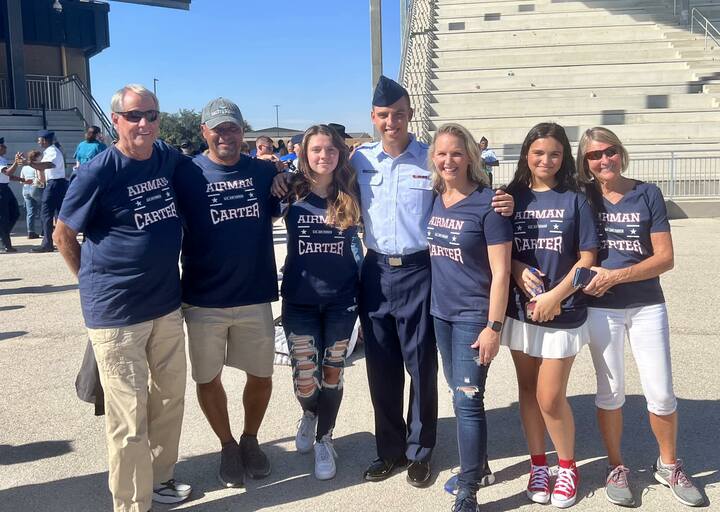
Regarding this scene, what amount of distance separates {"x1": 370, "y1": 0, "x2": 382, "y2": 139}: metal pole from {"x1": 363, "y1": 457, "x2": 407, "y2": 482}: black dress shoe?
8.05 meters

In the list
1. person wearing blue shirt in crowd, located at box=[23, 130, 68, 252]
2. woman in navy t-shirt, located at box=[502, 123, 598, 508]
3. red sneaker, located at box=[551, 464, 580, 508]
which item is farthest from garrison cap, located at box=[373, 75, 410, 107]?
person wearing blue shirt in crowd, located at box=[23, 130, 68, 252]

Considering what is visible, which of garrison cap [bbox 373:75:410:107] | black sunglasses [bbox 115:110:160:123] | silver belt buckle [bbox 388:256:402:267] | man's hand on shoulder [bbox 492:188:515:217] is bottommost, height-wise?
silver belt buckle [bbox 388:256:402:267]

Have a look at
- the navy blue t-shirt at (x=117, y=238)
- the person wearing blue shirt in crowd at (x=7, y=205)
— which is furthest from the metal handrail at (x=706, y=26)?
the navy blue t-shirt at (x=117, y=238)

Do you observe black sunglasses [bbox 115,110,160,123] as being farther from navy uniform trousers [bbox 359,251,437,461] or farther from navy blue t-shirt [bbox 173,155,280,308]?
navy uniform trousers [bbox 359,251,437,461]

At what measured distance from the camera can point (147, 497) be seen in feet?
10.1

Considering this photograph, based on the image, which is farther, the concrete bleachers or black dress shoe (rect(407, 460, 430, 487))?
the concrete bleachers

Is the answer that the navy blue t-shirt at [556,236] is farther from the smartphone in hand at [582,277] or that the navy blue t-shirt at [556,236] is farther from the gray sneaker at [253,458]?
the gray sneaker at [253,458]

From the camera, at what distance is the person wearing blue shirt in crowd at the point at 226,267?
3332mm

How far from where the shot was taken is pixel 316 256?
3510mm

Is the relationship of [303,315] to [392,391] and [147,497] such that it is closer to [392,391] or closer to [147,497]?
[392,391]

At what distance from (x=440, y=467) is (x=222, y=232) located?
5.53 feet

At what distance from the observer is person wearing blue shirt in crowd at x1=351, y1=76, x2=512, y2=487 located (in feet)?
11.3

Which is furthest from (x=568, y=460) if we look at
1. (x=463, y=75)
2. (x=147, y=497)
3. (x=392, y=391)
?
(x=463, y=75)

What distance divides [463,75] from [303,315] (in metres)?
18.5
